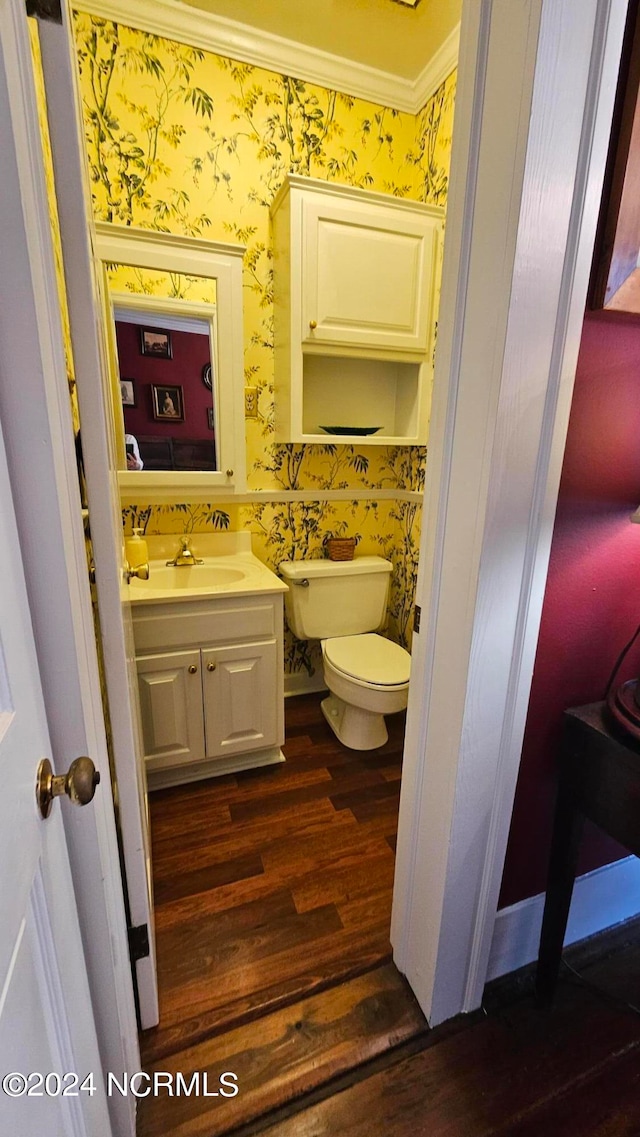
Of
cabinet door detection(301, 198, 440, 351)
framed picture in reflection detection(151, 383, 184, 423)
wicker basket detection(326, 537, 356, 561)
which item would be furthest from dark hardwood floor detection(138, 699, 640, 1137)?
cabinet door detection(301, 198, 440, 351)

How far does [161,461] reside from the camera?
1849 millimetres

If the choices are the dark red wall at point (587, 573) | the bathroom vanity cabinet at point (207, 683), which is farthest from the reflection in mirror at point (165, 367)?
the dark red wall at point (587, 573)

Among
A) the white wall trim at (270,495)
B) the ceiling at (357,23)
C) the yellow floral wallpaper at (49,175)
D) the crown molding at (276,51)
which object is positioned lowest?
the white wall trim at (270,495)

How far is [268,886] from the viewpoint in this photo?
4.51 feet

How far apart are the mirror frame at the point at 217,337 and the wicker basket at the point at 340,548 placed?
20.4 inches

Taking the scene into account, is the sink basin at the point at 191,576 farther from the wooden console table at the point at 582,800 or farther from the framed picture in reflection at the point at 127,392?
the wooden console table at the point at 582,800

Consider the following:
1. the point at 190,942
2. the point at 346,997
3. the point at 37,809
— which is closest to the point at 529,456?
the point at 37,809

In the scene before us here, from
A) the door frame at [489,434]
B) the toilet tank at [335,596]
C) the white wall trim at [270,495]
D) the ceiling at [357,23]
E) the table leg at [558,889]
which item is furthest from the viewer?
the toilet tank at [335,596]

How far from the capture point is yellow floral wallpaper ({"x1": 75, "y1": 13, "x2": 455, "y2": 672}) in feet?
5.23

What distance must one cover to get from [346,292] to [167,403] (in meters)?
0.83

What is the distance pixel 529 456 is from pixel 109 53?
80.4 inches

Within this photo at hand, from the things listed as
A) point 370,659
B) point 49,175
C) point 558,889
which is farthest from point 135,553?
point 558,889

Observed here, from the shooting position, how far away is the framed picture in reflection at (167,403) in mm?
1791

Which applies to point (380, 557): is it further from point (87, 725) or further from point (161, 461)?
Result: point (87, 725)
